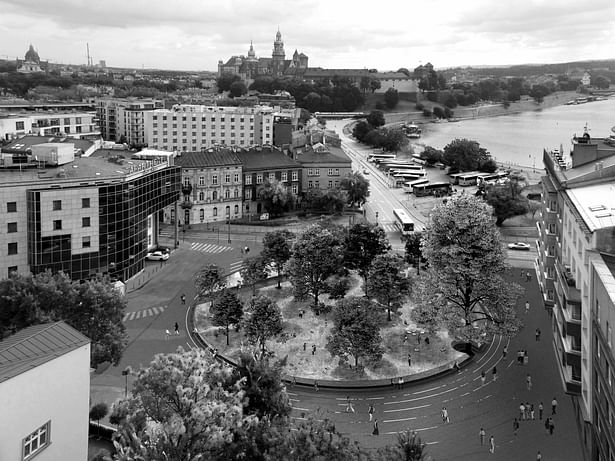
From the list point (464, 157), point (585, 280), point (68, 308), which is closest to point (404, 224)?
point (585, 280)

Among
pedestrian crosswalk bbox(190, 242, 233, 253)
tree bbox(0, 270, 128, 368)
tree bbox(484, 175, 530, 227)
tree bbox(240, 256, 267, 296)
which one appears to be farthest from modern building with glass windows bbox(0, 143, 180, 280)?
tree bbox(484, 175, 530, 227)

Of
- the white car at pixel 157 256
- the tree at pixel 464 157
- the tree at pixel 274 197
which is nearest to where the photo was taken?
the white car at pixel 157 256

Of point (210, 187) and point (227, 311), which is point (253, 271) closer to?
point (227, 311)

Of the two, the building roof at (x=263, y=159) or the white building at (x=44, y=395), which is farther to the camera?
the building roof at (x=263, y=159)

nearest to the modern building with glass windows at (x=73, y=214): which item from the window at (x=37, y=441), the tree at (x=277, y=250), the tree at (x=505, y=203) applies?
the tree at (x=277, y=250)

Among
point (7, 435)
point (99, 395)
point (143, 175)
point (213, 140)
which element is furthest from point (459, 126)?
point (7, 435)

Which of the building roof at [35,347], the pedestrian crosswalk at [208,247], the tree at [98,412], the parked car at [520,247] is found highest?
the building roof at [35,347]

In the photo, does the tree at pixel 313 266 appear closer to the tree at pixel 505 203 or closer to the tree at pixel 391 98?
the tree at pixel 505 203
